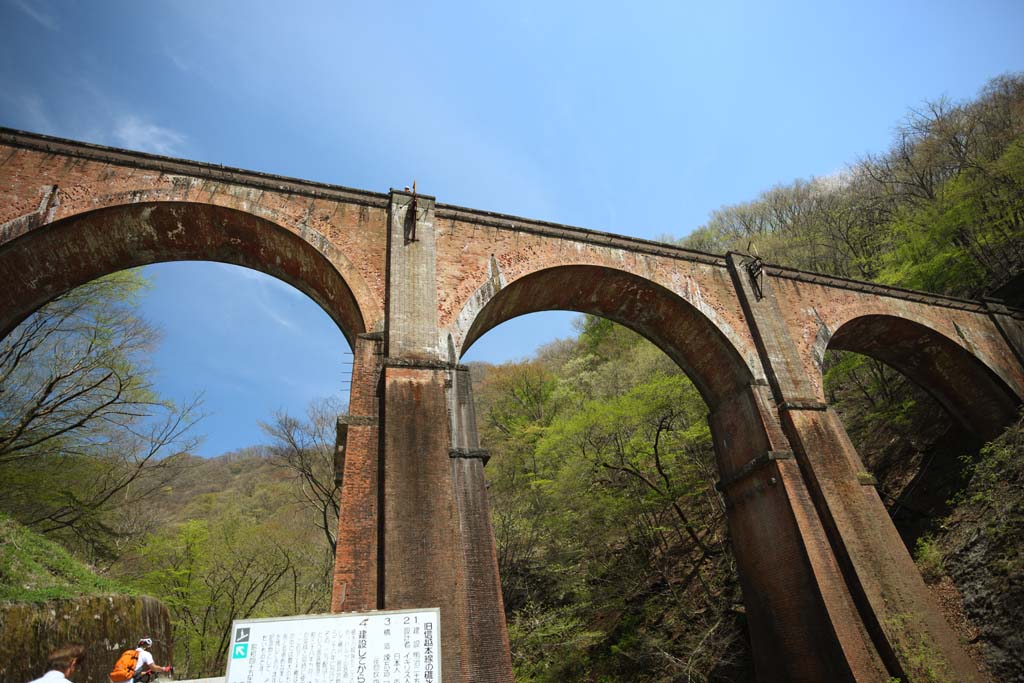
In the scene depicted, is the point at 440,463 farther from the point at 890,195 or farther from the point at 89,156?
the point at 890,195

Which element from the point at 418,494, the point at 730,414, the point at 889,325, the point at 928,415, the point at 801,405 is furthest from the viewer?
the point at 928,415

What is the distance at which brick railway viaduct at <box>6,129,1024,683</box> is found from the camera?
6.33m

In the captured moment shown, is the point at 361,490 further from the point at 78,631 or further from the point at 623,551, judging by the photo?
the point at 623,551

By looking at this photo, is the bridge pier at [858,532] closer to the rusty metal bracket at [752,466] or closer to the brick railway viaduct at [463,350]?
the brick railway viaduct at [463,350]

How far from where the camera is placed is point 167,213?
798 centimetres

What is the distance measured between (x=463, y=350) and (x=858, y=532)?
22.1 feet

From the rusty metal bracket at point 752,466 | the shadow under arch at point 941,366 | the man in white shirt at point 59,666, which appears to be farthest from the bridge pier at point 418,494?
the shadow under arch at point 941,366

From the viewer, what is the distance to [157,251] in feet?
27.7

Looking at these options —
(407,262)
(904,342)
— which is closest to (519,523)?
(407,262)

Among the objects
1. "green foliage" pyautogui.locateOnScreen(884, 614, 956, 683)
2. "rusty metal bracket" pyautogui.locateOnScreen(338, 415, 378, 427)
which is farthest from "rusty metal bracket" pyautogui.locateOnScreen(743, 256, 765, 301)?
"rusty metal bracket" pyautogui.locateOnScreen(338, 415, 378, 427)

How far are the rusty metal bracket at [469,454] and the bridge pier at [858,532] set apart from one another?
17.3 ft

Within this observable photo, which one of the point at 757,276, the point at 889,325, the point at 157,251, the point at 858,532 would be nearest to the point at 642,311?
the point at 757,276

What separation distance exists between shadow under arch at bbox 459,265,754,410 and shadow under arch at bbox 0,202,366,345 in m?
2.73

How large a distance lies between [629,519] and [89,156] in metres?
12.4
